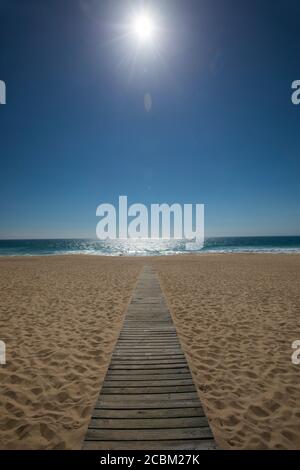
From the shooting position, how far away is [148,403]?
3775 millimetres

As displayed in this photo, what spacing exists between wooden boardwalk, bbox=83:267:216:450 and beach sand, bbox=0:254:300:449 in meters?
0.28

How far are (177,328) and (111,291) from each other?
6.05m

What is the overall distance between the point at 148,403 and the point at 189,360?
180 centimetres

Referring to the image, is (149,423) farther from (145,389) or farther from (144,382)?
(144,382)

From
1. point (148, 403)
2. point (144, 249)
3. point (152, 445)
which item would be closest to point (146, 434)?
point (152, 445)

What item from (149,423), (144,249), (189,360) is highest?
(149,423)

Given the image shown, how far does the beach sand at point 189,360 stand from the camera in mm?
3506

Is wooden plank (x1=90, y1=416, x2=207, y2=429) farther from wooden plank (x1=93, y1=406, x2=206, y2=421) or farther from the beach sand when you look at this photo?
the beach sand

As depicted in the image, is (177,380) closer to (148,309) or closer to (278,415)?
(278,415)

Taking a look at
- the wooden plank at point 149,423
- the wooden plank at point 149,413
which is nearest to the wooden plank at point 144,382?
the wooden plank at point 149,413

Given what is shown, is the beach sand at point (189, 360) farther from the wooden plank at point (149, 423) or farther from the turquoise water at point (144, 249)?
the turquoise water at point (144, 249)

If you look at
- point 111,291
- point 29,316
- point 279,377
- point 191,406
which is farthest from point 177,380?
point 111,291

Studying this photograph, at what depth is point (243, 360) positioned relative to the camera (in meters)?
5.40

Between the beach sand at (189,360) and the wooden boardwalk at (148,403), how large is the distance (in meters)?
0.28
